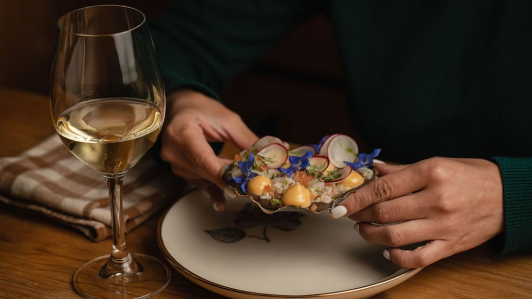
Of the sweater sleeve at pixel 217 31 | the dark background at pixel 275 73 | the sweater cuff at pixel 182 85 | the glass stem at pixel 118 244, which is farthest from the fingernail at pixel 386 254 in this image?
the dark background at pixel 275 73

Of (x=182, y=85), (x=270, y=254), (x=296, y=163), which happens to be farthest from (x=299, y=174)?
(x=182, y=85)

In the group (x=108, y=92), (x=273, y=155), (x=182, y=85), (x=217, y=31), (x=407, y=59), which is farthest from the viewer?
(x=217, y=31)

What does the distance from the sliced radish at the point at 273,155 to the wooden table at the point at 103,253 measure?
0.63 ft

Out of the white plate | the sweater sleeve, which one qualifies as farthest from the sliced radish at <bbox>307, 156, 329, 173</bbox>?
the sweater sleeve

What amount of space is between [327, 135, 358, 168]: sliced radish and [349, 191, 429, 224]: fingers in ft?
0.29

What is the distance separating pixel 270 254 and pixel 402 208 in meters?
0.20

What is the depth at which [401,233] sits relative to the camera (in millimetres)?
842

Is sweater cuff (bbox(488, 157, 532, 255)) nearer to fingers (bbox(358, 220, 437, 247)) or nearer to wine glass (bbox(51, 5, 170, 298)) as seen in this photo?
fingers (bbox(358, 220, 437, 247))

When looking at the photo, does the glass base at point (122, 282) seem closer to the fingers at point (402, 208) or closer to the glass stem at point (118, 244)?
the glass stem at point (118, 244)

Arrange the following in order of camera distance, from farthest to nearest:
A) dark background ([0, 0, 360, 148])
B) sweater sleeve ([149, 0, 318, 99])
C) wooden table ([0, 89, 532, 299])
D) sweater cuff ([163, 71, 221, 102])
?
dark background ([0, 0, 360, 148]), sweater sleeve ([149, 0, 318, 99]), sweater cuff ([163, 71, 221, 102]), wooden table ([0, 89, 532, 299])

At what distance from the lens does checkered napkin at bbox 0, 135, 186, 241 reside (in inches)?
39.6

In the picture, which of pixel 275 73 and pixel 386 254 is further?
pixel 275 73

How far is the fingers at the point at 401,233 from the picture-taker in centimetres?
84

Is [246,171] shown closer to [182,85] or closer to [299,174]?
[299,174]
